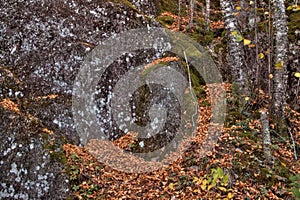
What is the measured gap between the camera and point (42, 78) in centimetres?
775

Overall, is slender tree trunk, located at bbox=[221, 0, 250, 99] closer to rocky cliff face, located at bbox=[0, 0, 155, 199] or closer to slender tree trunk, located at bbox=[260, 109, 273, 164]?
slender tree trunk, located at bbox=[260, 109, 273, 164]

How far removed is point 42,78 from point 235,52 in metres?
5.29

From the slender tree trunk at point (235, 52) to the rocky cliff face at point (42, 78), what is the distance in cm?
273

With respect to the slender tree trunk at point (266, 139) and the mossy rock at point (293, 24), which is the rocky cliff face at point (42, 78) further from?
the mossy rock at point (293, 24)

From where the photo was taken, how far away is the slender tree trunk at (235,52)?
294 inches

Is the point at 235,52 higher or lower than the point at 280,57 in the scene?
higher

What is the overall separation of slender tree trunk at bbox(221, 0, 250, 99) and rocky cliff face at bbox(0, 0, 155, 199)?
273 cm

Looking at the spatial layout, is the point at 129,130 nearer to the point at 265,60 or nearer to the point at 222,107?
the point at 222,107

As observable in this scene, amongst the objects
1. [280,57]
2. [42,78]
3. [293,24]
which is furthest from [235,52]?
[42,78]

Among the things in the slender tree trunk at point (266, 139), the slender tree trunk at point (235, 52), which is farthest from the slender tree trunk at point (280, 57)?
the slender tree trunk at point (266, 139)

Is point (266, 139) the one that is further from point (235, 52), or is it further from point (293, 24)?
point (293, 24)

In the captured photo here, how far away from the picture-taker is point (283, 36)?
7078 mm

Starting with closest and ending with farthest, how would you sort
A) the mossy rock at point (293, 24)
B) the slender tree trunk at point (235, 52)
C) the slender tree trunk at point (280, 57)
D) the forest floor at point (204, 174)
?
the forest floor at point (204, 174) < the slender tree trunk at point (280, 57) < the slender tree trunk at point (235, 52) < the mossy rock at point (293, 24)

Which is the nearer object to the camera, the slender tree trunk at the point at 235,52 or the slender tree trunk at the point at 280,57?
the slender tree trunk at the point at 280,57
